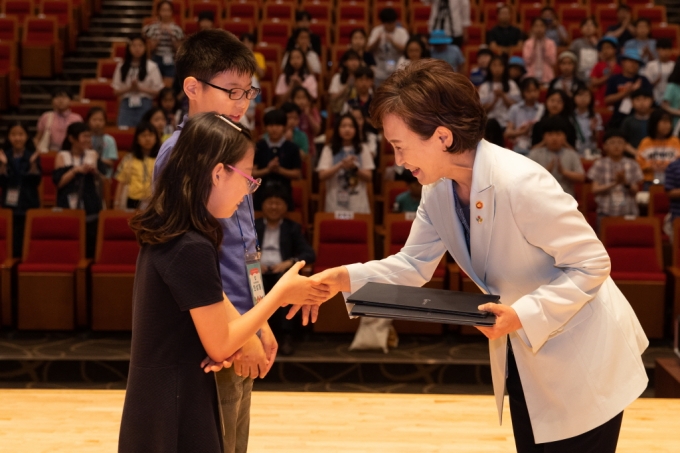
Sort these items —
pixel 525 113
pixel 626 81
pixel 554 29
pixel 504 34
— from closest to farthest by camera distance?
pixel 525 113 < pixel 626 81 < pixel 504 34 < pixel 554 29

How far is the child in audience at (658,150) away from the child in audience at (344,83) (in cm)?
257

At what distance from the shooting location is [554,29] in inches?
353

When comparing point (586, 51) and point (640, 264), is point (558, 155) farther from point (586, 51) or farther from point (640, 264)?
point (586, 51)

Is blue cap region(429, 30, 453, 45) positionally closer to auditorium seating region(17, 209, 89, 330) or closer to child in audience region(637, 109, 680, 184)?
child in audience region(637, 109, 680, 184)

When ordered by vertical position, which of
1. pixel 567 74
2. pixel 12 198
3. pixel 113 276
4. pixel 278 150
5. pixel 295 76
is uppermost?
pixel 567 74

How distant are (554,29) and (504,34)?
610mm

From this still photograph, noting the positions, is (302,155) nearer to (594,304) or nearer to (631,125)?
(631,125)

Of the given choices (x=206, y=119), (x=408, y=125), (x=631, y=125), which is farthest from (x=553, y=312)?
(x=631, y=125)

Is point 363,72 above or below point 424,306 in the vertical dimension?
above

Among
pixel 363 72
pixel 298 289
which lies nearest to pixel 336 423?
pixel 298 289

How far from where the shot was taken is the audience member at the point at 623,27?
348 inches

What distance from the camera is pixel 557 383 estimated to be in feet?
5.72

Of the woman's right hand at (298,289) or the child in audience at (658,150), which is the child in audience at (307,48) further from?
the woman's right hand at (298,289)

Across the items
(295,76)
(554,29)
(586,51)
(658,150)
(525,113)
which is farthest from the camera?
(554,29)
